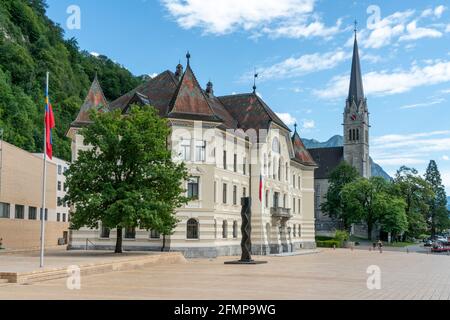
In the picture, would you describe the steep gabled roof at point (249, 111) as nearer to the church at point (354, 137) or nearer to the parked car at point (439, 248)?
the parked car at point (439, 248)

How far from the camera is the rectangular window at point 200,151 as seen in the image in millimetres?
48625

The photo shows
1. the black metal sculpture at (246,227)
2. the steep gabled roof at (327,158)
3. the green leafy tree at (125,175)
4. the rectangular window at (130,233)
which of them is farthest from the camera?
the steep gabled roof at (327,158)

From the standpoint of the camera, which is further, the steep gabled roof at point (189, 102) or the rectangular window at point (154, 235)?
the steep gabled roof at point (189, 102)

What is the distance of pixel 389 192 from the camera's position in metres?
102

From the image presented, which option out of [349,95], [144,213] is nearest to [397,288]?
[144,213]

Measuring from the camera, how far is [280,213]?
59875mm

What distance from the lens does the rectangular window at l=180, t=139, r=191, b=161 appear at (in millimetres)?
48125

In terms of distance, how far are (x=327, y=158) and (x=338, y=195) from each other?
33.1 m

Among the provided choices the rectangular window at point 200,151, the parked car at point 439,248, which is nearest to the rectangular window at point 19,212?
the rectangular window at point 200,151

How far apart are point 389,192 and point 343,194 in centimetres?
871

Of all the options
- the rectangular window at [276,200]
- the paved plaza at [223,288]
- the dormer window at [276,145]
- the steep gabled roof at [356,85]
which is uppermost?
the steep gabled roof at [356,85]

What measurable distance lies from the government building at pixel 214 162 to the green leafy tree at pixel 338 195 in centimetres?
4136

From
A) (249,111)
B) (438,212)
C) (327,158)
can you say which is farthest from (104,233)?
(438,212)

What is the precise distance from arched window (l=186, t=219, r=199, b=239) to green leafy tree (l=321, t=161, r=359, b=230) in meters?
57.8
